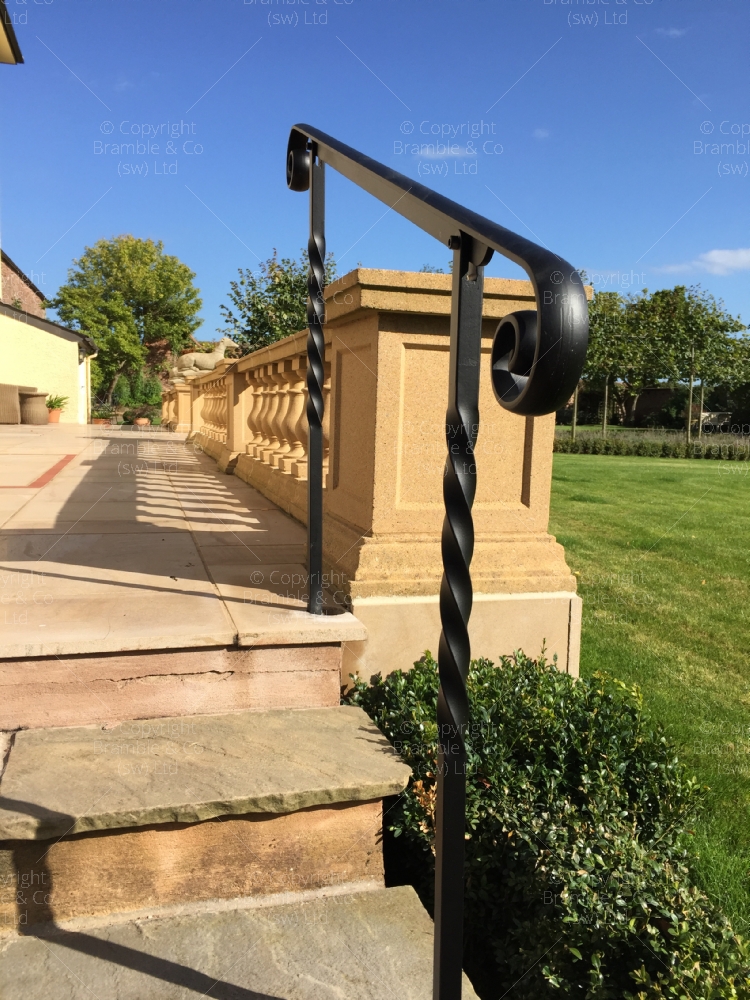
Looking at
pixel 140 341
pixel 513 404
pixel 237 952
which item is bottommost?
pixel 237 952

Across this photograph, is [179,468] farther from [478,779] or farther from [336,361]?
[478,779]

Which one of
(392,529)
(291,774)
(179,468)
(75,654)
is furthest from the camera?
(179,468)

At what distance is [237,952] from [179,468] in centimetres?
697

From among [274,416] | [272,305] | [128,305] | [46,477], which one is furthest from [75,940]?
[128,305]

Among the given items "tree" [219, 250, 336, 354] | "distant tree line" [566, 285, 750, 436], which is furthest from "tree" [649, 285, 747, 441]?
"tree" [219, 250, 336, 354]

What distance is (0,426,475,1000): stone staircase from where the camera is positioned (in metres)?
1.61

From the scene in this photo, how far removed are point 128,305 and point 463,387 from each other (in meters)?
57.1

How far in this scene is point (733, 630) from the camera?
4484 millimetres

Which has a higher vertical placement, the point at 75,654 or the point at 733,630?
the point at 75,654

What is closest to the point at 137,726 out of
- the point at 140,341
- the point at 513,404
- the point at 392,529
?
the point at 392,529

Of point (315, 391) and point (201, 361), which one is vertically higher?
point (201, 361)

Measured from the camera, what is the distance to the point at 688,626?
14.9 feet

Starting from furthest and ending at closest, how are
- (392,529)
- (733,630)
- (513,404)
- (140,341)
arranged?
(140,341)
(733,630)
(392,529)
(513,404)

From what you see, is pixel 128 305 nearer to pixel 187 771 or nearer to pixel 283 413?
pixel 283 413
